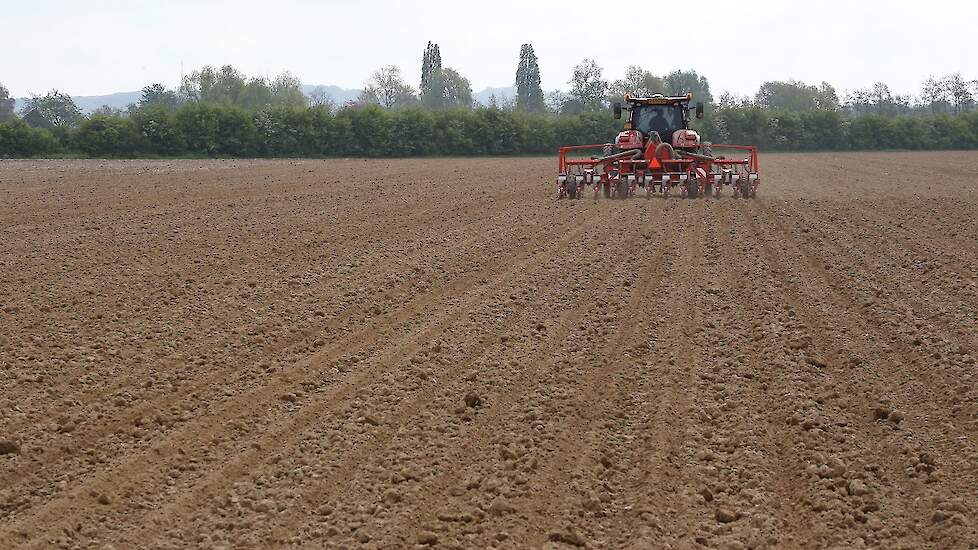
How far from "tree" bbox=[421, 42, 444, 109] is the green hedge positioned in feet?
249

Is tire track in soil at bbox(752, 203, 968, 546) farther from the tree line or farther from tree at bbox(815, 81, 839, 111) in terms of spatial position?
tree at bbox(815, 81, 839, 111)

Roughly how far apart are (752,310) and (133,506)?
599 centimetres

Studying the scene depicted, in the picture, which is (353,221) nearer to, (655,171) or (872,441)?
(655,171)

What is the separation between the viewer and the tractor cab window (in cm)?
2339

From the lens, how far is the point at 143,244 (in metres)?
12.8

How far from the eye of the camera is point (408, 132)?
174 ft

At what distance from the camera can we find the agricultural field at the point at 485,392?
186 inches

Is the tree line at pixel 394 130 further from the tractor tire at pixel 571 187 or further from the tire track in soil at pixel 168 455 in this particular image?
the tire track in soil at pixel 168 455

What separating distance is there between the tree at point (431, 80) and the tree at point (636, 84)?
28348mm

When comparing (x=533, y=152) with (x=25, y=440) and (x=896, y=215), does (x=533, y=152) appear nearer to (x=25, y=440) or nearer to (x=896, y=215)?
(x=896, y=215)

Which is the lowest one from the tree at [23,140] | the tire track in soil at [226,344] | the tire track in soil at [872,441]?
the tire track in soil at [872,441]

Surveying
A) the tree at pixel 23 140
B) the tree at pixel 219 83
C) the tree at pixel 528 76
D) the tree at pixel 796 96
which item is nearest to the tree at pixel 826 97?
the tree at pixel 796 96

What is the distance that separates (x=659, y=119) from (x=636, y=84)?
93.8m

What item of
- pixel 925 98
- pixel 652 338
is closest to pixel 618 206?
pixel 652 338
